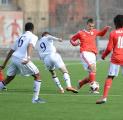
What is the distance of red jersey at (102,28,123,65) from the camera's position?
54.4 ft

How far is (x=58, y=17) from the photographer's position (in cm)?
5700

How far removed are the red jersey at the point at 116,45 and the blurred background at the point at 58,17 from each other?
102 ft

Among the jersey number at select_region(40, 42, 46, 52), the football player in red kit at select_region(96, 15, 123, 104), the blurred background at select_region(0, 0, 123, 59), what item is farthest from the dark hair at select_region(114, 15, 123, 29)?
the blurred background at select_region(0, 0, 123, 59)

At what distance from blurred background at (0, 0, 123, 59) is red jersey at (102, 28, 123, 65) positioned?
31208mm

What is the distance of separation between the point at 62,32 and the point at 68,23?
287 cm

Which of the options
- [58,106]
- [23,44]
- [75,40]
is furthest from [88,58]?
[58,106]

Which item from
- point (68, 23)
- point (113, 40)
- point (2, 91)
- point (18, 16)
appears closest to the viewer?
point (113, 40)

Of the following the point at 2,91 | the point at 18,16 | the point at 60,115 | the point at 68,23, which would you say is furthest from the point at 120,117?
the point at 68,23

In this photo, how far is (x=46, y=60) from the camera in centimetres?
2050

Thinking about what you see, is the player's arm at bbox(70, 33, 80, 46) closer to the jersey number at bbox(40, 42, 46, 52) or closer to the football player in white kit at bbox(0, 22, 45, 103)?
the jersey number at bbox(40, 42, 46, 52)

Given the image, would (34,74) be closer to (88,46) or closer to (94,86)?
(94,86)

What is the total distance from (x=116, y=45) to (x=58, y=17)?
40400 millimetres

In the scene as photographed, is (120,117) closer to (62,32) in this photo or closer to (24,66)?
(24,66)

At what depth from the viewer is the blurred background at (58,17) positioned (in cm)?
5075
